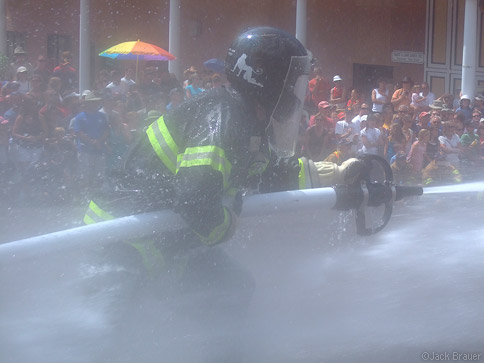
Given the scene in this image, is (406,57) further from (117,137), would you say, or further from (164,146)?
(164,146)

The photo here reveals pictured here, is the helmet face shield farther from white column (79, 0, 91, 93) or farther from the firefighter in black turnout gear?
white column (79, 0, 91, 93)

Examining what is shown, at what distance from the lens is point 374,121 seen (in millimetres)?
7609

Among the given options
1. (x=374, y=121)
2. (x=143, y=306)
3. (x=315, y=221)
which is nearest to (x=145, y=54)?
(x=374, y=121)

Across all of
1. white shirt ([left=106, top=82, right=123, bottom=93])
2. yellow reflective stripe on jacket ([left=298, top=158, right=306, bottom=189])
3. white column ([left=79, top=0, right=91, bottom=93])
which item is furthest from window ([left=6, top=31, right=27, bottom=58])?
yellow reflective stripe on jacket ([left=298, top=158, right=306, bottom=189])

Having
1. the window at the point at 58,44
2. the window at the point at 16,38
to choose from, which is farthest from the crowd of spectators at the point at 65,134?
the window at the point at 16,38

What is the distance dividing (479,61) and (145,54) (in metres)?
8.63

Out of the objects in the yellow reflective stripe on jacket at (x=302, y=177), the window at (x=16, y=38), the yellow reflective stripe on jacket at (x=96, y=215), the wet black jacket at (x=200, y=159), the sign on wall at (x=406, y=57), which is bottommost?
the yellow reflective stripe on jacket at (x=96, y=215)

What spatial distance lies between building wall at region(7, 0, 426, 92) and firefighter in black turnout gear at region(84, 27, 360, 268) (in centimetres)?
1255

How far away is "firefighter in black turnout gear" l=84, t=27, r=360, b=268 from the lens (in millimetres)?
1916

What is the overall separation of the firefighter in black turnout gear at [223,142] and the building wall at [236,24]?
12.5m

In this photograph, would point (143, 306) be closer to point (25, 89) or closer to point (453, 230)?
point (453, 230)

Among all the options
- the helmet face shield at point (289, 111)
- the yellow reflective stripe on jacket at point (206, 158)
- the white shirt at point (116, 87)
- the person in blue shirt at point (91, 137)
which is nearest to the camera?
the yellow reflective stripe on jacket at point (206, 158)

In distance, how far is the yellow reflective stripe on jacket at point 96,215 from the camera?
84.7 inches

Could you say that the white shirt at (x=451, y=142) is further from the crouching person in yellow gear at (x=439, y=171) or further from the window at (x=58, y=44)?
the window at (x=58, y=44)
